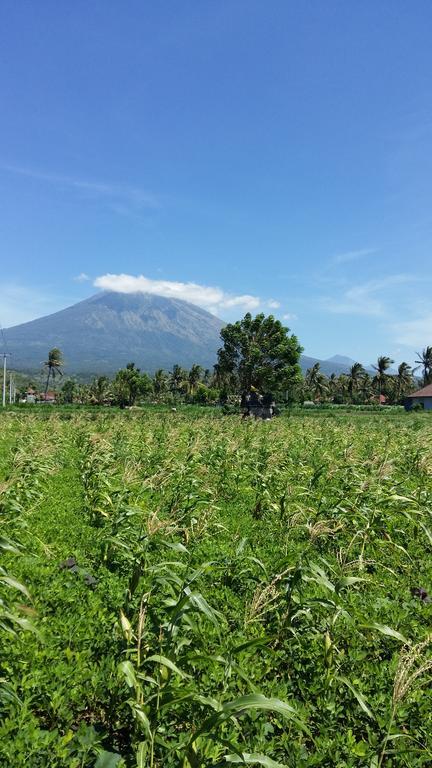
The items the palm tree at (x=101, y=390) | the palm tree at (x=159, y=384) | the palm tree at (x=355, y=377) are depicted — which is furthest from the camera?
the palm tree at (x=159, y=384)

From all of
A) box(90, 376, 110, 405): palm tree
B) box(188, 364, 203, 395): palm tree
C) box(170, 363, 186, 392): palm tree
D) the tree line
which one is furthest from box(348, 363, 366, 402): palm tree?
box(90, 376, 110, 405): palm tree

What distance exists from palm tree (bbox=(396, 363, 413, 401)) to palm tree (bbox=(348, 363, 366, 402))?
24.8 ft

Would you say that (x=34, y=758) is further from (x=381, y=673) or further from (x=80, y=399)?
(x=80, y=399)

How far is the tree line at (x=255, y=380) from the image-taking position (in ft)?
186

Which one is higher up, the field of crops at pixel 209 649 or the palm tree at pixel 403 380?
the palm tree at pixel 403 380

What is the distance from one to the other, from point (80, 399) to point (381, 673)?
113 metres

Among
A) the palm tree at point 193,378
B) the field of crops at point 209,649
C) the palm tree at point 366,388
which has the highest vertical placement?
the palm tree at point 193,378

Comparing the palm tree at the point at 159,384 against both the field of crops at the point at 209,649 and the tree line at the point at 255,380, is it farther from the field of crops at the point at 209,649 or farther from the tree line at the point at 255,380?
the field of crops at the point at 209,649

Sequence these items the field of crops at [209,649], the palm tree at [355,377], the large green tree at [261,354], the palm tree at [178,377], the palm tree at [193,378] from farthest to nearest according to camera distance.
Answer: the palm tree at [178,377], the palm tree at [193,378], the palm tree at [355,377], the large green tree at [261,354], the field of crops at [209,649]

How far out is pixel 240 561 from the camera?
5.19m

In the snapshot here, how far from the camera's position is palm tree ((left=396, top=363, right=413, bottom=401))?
96.9 meters

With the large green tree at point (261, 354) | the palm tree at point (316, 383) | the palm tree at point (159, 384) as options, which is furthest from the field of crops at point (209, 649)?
the palm tree at point (316, 383)

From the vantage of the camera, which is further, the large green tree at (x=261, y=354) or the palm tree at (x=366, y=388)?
the palm tree at (x=366, y=388)

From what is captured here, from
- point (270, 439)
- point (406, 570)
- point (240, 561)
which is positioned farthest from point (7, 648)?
point (270, 439)
